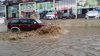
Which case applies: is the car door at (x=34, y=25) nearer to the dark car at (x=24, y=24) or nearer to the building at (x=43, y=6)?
the dark car at (x=24, y=24)

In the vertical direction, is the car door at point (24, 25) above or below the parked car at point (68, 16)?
above

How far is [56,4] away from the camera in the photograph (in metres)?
64.7

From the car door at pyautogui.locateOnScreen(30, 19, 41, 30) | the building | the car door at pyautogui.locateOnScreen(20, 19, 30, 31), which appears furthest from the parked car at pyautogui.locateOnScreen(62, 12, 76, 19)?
the car door at pyautogui.locateOnScreen(30, 19, 41, 30)

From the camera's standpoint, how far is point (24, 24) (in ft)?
107

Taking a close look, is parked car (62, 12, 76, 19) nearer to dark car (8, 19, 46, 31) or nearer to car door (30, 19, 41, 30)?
dark car (8, 19, 46, 31)

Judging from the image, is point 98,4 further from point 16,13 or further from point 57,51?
point 57,51

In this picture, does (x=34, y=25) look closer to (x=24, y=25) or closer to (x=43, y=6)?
(x=24, y=25)

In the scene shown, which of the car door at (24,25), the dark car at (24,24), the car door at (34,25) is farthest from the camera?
the car door at (24,25)

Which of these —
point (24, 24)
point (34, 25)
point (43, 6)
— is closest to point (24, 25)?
point (24, 24)

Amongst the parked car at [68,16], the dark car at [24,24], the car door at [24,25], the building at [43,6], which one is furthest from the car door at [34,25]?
the building at [43,6]

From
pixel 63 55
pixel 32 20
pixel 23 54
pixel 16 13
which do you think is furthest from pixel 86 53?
pixel 16 13

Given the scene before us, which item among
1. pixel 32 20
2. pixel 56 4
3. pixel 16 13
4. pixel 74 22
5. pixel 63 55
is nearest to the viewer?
pixel 63 55

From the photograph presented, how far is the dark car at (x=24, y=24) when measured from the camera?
104 feet

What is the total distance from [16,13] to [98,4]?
19335mm
